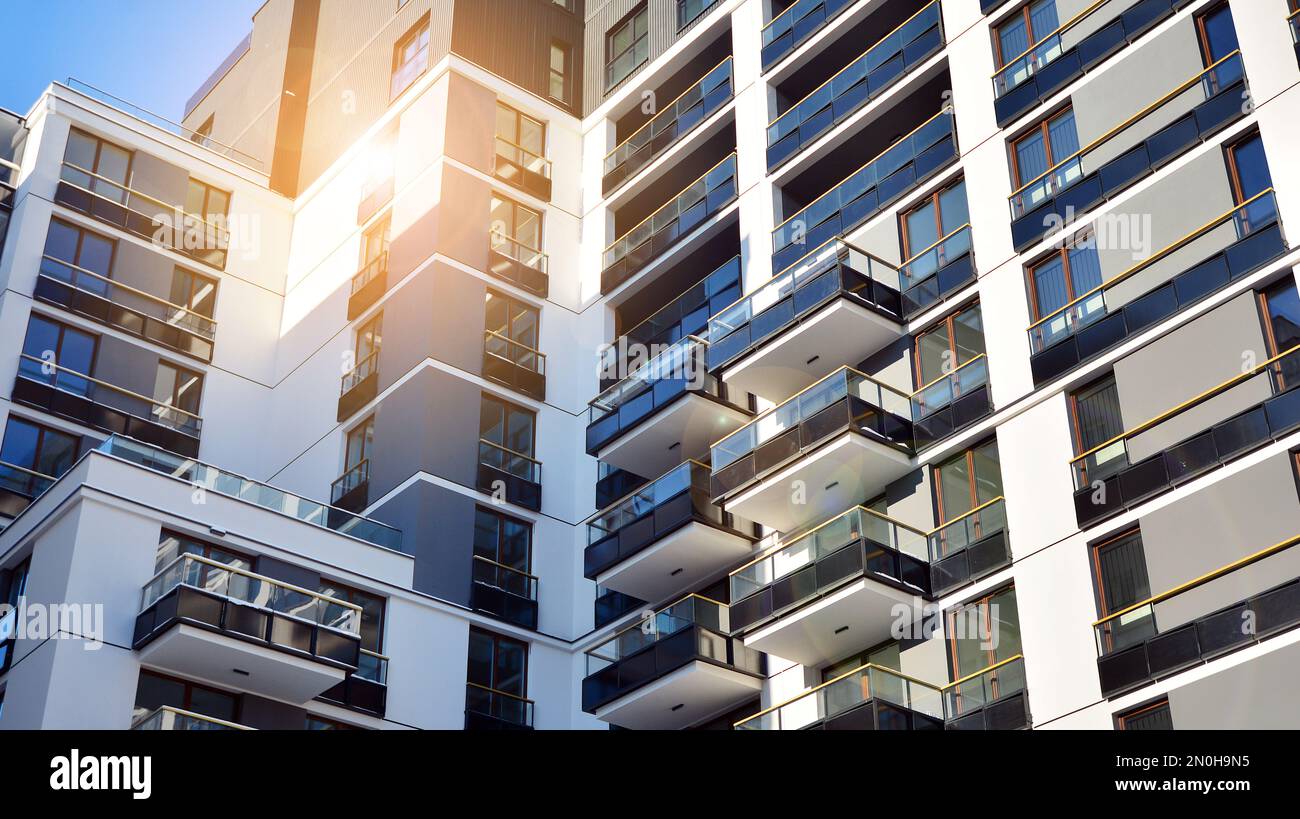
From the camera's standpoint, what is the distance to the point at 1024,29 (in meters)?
31.6

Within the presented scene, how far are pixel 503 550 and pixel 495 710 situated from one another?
405 centimetres

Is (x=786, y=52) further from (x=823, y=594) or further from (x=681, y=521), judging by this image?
(x=823, y=594)

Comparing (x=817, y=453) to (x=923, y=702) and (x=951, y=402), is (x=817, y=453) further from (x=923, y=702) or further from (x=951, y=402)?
(x=923, y=702)

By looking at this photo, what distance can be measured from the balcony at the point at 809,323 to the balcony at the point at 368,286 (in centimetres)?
1067

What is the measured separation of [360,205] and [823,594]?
67.9 feet

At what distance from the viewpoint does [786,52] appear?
37562 millimetres

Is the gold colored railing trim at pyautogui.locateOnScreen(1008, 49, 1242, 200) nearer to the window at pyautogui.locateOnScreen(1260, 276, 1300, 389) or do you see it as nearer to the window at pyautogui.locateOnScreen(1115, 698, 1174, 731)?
the window at pyautogui.locateOnScreen(1260, 276, 1300, 389)

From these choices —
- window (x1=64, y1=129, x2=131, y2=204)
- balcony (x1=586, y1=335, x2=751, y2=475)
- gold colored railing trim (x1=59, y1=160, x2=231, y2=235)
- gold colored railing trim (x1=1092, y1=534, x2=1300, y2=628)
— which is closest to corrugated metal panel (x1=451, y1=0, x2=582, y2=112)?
gold colored railing trim (x1=59, y1=160, x2=231, y2=235)

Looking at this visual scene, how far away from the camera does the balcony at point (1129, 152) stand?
1040 inches

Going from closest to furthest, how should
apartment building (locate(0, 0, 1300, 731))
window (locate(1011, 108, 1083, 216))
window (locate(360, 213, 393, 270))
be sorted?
apartment building (locate(0, 0, 1300, 731)) < window (locate(1011, 108, 1083, 216)) < window (locate(360, 213, 393, 270))

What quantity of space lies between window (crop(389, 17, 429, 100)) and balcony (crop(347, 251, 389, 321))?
18.8ft

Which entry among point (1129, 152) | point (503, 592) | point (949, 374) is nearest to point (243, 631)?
point (503, 592)

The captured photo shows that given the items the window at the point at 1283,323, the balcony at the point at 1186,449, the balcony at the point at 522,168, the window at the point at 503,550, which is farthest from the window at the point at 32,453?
the window at the point at 1283,323

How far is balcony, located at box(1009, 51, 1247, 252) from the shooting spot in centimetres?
2641
